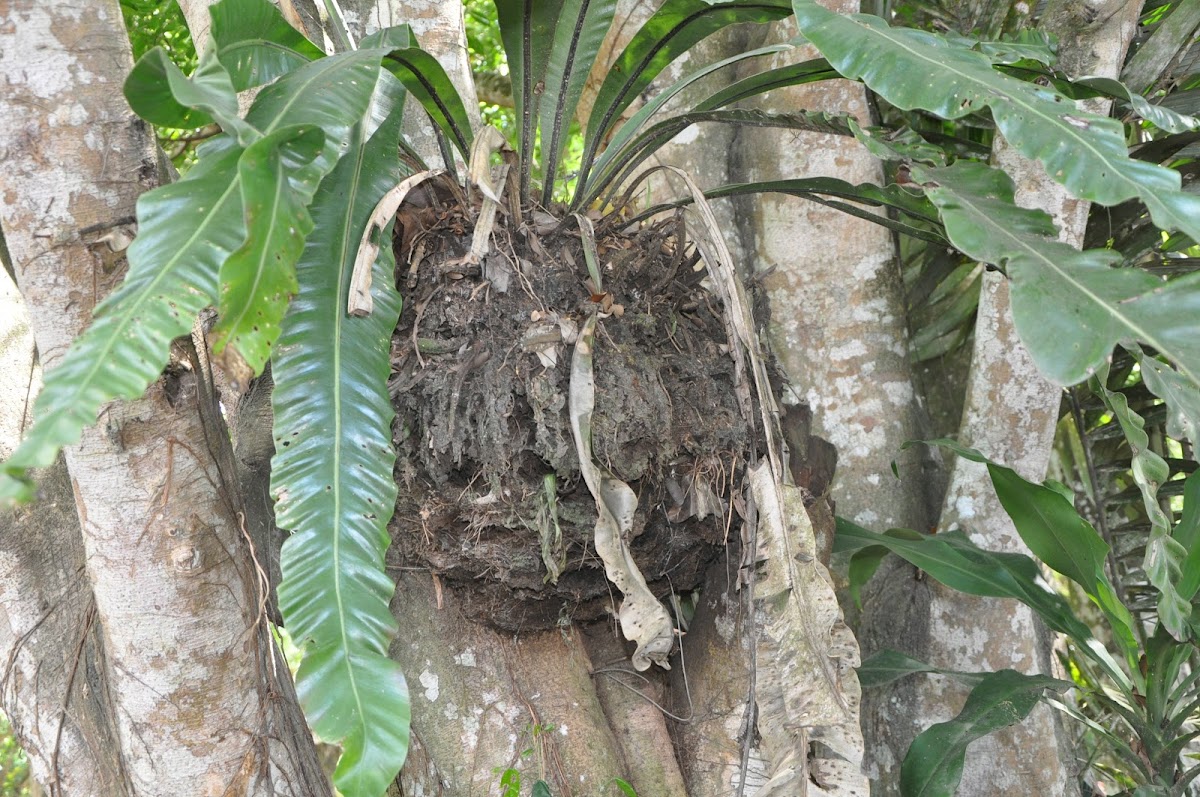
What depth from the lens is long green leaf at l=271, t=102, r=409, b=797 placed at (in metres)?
0.96

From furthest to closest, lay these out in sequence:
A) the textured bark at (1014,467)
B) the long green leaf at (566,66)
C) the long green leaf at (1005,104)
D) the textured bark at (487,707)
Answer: the textured bark at (1014,467) → the textured bark at (487,707) → the long green leaf at (566,66) → the long green leaf at (1005,104)

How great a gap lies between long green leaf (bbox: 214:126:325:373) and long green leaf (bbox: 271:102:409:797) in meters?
0.18

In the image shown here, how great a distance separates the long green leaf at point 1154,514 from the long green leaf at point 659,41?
0.68 meters

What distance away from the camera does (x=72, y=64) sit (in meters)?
1.15

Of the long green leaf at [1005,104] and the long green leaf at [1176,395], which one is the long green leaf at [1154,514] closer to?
the long green leaf at [1176,395]

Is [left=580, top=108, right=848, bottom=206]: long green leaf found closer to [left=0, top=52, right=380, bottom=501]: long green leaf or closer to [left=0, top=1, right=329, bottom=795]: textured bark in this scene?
[left=0, top=52, right=380, bottom=501]: long green leaf

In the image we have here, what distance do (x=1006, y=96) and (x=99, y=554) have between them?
1215mm

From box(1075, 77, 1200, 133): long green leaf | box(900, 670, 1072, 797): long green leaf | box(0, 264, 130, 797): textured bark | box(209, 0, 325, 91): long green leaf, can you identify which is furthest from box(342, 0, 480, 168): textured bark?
box(900, 670, 1072, 797): long green leaf

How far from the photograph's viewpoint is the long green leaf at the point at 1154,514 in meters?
1.21

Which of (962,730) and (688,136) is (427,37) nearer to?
(688,136)

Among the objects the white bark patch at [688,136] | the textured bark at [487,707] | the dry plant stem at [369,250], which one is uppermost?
the dry plant stem at [369,250]

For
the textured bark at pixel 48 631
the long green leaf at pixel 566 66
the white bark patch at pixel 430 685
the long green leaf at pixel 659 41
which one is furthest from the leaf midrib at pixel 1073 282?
the textured bark at pixel 48 631

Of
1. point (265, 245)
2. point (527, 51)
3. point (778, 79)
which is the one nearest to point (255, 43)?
point (527, 51)

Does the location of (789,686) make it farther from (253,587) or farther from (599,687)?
(253,587)
